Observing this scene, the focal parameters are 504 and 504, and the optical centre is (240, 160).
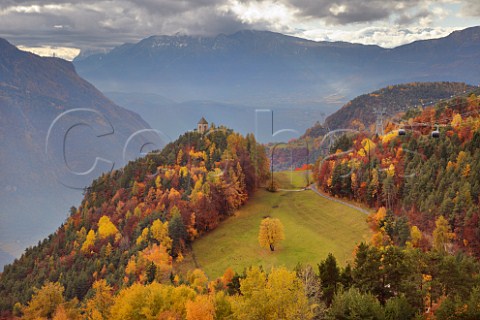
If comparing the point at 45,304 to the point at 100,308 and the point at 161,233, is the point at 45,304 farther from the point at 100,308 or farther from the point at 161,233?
the point at 100,308

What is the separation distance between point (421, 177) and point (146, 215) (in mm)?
55856

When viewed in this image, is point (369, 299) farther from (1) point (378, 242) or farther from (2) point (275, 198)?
(2) point (275, 198)

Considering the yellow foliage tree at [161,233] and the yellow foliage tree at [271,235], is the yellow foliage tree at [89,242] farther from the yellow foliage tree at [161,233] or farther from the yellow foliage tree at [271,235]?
the yellow foliage tree at [271,235]

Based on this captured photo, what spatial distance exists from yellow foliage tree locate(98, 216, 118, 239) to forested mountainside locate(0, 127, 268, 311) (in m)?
0.21

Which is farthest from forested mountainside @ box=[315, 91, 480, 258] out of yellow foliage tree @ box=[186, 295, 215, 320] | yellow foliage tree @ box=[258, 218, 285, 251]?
yellow foliage tree @ box=[186, 295, 215, 320]

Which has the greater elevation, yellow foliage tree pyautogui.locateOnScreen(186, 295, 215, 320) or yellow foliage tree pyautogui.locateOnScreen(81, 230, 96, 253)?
yellow foliage tree pyautogui.locateOnScreen(186, 295, 215, 320)

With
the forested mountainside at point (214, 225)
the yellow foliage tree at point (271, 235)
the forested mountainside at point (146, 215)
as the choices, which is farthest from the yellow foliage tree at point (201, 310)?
the yellow foliage tree at point (271, 235)

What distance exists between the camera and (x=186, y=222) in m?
100

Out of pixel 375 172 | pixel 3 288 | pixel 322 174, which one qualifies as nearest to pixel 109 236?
pixel 3 288

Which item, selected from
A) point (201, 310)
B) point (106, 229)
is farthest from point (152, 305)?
point (106, 229)

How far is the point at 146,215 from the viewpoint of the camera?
106625 millimetres

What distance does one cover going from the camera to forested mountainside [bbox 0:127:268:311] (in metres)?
94.4

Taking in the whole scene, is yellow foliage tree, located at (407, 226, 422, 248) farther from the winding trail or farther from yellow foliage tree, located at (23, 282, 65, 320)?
yellow foliage tree, located at (23, 282, 65, 320)

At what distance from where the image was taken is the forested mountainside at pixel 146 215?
9444 cm
